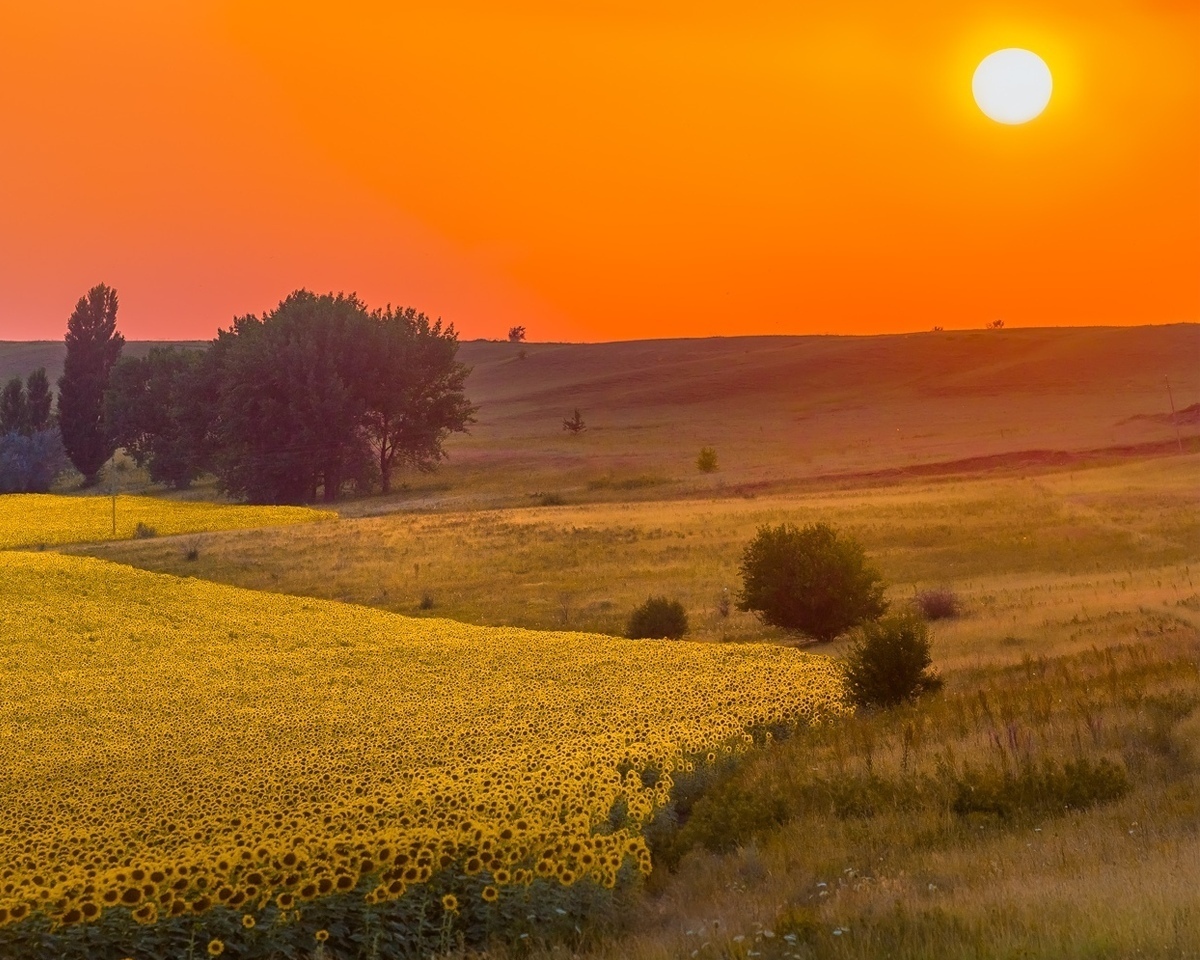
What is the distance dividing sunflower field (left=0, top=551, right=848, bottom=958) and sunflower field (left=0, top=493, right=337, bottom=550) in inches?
1058

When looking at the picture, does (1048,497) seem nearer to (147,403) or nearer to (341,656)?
(341,656)

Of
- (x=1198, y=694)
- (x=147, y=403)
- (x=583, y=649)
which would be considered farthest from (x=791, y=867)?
(x=147, y=403)

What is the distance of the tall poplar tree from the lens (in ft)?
337

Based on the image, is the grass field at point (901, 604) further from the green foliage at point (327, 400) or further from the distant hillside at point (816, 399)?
the green foliage at point (327, 400)

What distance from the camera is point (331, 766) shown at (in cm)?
1593

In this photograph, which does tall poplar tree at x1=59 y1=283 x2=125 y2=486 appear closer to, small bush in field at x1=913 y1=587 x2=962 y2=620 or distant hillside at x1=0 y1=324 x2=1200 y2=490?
distant hillside at x1=0 y1=324 x2=1200 y2=490

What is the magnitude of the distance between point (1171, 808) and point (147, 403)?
10125 centimetres

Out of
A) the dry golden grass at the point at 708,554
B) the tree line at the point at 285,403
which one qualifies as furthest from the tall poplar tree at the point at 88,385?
the dry golden grass at the point at 708,554

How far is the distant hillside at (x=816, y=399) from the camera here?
318 ft

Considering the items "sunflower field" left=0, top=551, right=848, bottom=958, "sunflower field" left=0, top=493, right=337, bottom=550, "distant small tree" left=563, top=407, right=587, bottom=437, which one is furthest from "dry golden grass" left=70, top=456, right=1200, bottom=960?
"distant small tree" left=563, top=407, right=587, bottom=437

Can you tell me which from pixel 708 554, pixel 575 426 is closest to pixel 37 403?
pixel 575 426

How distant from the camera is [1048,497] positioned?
60344mm

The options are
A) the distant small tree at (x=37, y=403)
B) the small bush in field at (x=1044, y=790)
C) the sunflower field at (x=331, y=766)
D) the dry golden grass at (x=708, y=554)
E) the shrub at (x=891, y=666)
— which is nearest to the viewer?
the sunflower field at (x=331, y=766)

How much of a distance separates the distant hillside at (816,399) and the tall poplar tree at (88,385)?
83.4ft
